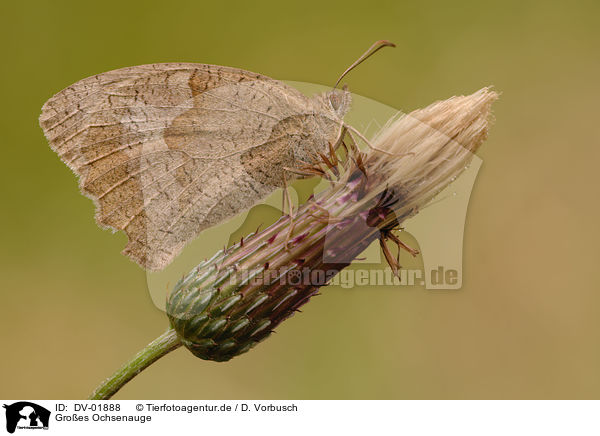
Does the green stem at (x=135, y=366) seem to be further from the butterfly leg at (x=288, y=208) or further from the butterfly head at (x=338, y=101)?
the butterfly head at (x=338, y=101)

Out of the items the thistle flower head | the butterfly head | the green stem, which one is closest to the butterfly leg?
the thistle flower head

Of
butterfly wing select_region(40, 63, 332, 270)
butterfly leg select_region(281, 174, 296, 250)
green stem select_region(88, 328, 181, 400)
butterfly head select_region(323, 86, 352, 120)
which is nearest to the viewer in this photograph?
green stem select_region(88, 328, 181, 400)

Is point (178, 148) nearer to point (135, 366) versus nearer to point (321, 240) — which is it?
point (321, 240)

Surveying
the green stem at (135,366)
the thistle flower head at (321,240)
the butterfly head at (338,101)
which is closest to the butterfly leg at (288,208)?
the thistle flower head at (321,240)

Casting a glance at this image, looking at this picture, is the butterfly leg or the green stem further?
the butterfly leg
